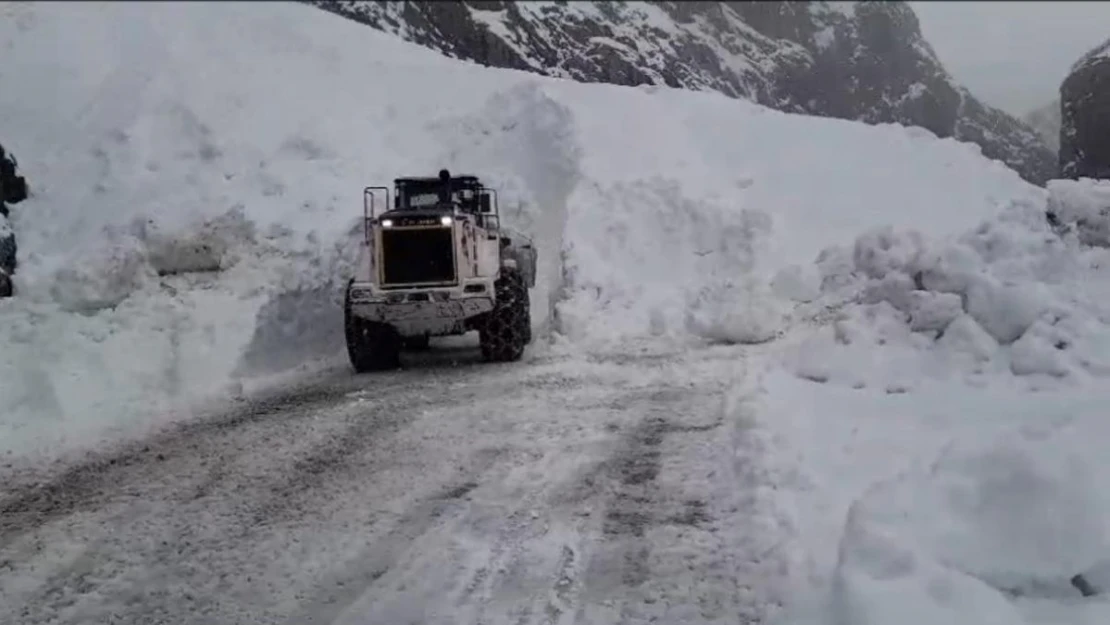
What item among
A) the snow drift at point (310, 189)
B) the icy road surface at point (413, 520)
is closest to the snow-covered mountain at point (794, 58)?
the snow drift at point (310, 189)

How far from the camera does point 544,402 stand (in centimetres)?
865

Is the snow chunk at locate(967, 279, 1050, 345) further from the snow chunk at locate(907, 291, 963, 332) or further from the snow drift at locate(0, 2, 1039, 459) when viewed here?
the snow drift at locate(0, 2, 1039, 459)

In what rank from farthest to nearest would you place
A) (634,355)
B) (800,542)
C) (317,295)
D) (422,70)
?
1. (422,70)
2. (317,295)
3. (634,355)
4. (800,542)

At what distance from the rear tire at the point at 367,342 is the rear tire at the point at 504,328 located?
3.49 ft

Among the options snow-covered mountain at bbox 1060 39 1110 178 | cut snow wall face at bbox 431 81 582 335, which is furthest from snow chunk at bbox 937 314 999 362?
cut snow wall face at bbox 431 81 582 335

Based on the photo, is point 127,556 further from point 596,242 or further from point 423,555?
point 596,242

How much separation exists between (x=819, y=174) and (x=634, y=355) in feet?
25.7

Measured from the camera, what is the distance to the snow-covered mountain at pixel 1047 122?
6.73 m

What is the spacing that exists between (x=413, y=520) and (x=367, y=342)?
18.7ft

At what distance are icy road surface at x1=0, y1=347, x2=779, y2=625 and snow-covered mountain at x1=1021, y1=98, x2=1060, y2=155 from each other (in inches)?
112

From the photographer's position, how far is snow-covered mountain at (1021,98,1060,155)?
6.73 metres

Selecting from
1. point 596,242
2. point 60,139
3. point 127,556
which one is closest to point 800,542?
point 127,556

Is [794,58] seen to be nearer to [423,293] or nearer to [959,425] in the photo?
[959,425]

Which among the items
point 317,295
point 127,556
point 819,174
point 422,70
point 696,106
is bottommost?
point 127,556
